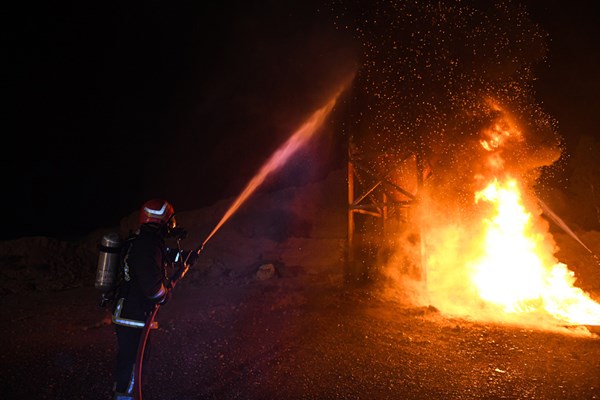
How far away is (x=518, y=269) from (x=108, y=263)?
9325 mm

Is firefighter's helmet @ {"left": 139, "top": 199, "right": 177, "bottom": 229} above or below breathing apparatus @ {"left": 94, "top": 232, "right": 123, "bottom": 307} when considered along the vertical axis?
above

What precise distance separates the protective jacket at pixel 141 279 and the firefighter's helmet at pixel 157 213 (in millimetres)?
74

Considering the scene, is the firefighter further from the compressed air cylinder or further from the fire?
the fire

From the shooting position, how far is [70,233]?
59.6 ft

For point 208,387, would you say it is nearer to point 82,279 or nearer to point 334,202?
point 82,279

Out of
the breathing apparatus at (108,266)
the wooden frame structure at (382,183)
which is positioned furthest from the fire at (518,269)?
the breathing apparatus at (108,266)

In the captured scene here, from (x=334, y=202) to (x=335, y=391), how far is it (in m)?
12.7

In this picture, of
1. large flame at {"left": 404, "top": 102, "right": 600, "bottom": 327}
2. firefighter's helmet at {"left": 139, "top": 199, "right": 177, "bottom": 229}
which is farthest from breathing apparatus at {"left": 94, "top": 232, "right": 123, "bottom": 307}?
large flame at {"left": 404, "top": 102, "right": 600, "bottom": 327}

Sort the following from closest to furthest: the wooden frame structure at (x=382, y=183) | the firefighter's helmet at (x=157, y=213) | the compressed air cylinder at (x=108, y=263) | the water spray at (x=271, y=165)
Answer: the compressed air cylinder at (x=108, y=263) < the firefighter's helmet at (x=157, y=213) < the wooden frame structure at (x=382, y=183) < the water spray at (x=271, y=165)

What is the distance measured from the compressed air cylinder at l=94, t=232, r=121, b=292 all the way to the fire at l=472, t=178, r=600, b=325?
792 centimetres

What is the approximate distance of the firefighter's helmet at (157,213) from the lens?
135 inches

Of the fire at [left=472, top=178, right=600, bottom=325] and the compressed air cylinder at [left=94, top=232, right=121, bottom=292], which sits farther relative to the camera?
the fire at [left=472, top=178, right=600, bottom=325]

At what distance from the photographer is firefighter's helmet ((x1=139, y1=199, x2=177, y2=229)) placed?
11.3 ft

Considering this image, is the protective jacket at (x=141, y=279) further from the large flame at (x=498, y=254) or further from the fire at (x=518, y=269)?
the fire at (x=518, y=269)
